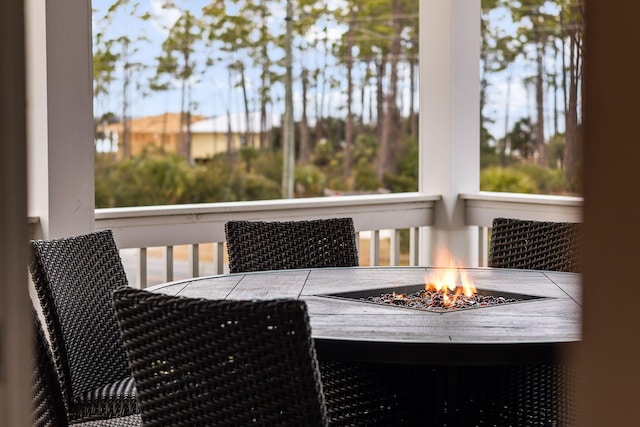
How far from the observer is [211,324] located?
1.85 m

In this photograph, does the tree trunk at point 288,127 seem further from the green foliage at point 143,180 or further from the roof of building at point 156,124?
the green foliage at point 143,180

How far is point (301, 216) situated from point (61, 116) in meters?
1.34

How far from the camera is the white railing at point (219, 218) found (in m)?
4.03

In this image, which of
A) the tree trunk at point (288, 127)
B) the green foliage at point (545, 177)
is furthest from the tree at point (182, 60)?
the green foliage at point (545, 177)

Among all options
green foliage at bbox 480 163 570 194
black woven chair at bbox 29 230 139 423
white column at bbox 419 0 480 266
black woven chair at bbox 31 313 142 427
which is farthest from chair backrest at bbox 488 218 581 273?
green foliage at bbox 480 163 570 194

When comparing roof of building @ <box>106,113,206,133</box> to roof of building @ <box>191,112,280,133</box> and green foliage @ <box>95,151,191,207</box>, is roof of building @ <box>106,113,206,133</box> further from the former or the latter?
green foliage @ <box>95,151,191,207</box>

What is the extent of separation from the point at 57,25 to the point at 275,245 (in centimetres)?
124

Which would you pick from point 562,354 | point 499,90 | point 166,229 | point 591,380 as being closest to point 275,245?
point 166,229

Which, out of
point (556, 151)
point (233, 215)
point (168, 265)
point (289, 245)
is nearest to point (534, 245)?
point (289, 245)

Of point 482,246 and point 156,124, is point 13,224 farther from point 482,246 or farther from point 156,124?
point 156,124

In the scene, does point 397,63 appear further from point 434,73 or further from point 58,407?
point 58,407

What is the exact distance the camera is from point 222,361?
1.86 meters

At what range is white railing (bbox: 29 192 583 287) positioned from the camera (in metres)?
4.05

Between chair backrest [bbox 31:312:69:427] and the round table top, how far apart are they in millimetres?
575
